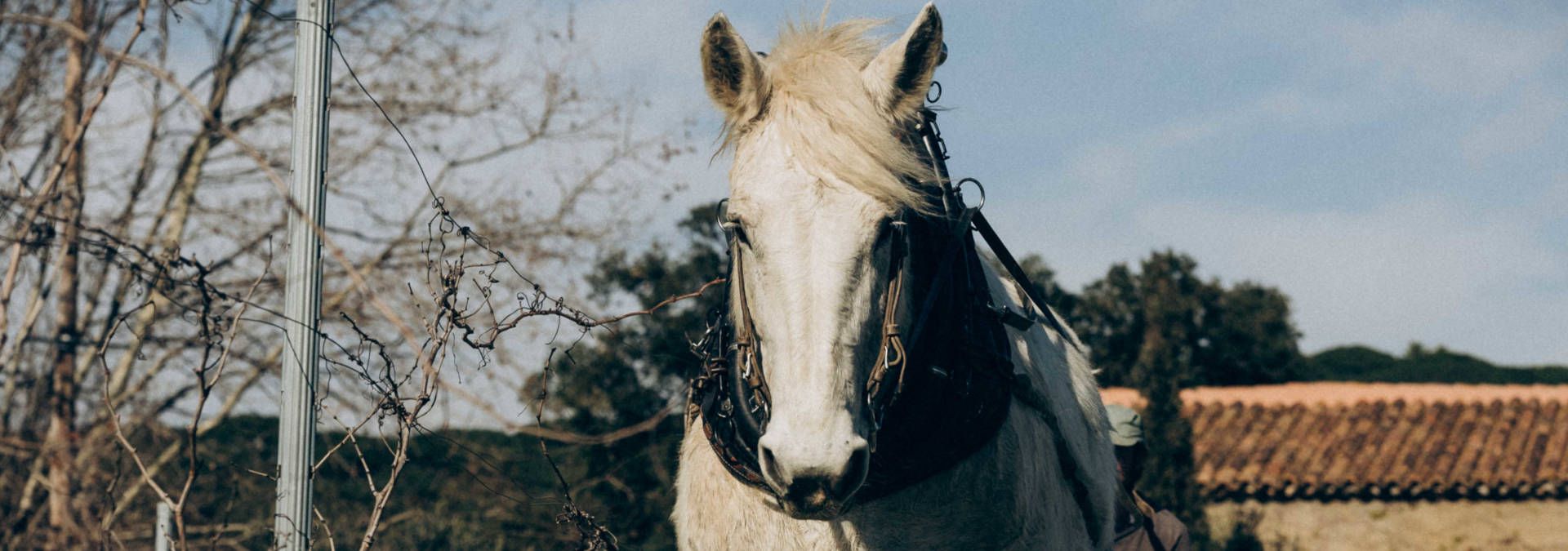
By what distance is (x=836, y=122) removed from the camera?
8.41ft

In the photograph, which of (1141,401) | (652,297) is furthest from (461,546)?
(1141,401)

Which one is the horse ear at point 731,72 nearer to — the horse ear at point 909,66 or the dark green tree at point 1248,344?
the horse ear at point 909,66

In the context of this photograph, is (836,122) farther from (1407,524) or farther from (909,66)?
(1407,524)

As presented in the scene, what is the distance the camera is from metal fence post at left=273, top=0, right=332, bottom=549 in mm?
2734

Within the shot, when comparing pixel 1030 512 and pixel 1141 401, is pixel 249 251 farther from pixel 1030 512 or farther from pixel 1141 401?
pixel 1141 401

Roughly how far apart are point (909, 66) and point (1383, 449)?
1971 centimetres

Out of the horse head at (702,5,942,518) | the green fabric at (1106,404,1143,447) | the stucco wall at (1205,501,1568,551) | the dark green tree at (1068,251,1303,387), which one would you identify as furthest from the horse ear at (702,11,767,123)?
the dark green tree at (1068,251,1303,387)

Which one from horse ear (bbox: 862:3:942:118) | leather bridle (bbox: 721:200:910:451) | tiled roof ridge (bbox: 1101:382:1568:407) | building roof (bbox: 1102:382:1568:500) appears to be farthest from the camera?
tiled roof ridge (bbox: 1101:382:1568:407)

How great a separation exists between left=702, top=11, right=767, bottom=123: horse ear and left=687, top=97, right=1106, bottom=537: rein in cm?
27

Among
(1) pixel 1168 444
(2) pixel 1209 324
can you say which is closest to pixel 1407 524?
(1) pixel 1168 444

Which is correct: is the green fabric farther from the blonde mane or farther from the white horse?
the blonde mane

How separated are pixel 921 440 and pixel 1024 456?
0.35m

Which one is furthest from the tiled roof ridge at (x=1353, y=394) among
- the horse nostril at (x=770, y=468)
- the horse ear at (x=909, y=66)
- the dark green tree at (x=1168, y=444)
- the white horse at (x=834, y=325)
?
the horse nostril at (x=770, y=468)

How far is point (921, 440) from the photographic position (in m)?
2.62
